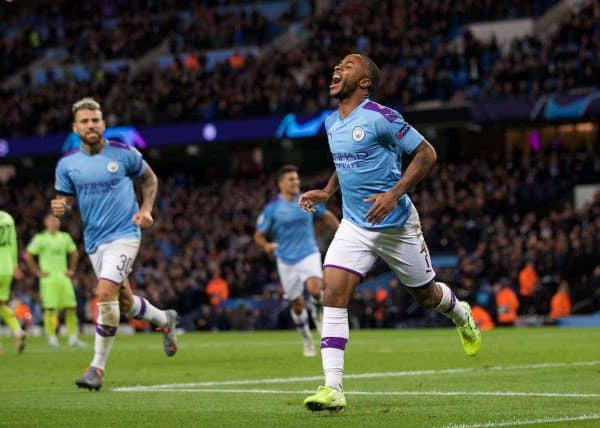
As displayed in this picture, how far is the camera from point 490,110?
1371 inches

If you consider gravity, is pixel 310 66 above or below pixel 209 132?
above

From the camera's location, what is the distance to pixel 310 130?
3766 cm

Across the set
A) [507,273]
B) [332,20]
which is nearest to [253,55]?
[332,20]

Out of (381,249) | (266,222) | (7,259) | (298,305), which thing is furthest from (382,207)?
(7,259)

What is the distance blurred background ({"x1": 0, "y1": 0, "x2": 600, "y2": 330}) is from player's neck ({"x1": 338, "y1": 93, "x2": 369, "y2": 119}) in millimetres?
19420

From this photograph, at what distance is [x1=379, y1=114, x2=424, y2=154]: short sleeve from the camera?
905 cm

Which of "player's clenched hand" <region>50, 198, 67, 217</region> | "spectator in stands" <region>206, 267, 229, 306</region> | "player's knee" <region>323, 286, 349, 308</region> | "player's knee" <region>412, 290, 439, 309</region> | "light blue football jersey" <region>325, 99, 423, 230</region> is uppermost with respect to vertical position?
"light blue football jersey" <region>325, 99, 423, 230</region>

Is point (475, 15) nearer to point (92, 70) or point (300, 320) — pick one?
point (92, 70)

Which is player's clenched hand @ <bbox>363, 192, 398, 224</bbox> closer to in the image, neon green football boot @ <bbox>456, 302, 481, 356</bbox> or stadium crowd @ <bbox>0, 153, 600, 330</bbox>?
neon green football boot @ <bbox>456, 302, 481, 356</bbox>

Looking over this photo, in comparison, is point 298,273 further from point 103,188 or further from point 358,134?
point 358,134

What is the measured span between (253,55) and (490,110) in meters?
10.9

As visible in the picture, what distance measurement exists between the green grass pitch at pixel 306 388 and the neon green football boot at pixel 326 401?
7 cm

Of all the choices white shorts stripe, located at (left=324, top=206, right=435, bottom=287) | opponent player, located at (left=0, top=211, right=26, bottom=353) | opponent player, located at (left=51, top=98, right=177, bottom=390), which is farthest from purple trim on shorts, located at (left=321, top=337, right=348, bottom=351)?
opponent player, located at (left=0, top=211, right=26, bottom=353)

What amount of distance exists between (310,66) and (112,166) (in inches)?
1070
